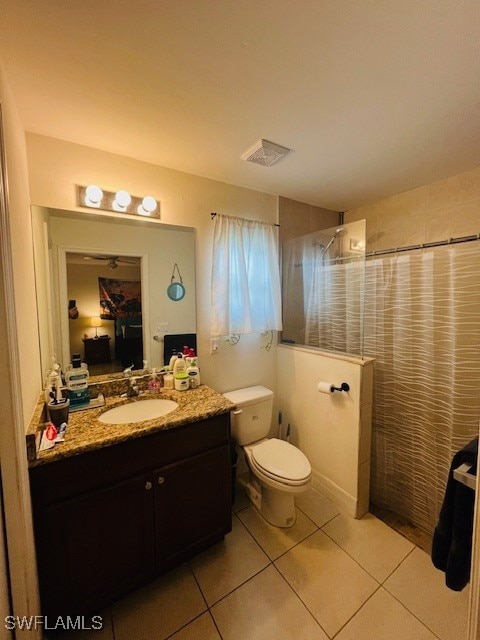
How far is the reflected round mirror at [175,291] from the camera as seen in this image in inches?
70.6

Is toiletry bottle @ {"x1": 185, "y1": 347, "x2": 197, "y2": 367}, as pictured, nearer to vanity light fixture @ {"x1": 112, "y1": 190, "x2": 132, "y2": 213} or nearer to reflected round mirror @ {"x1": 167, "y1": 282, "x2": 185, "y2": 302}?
reflected round mirror @ {"x1": 167, "y1": 282, "x2": 185, "y2": 302}

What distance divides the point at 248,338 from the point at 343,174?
1387 mm

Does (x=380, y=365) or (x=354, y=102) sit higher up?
(x=354, y=102)

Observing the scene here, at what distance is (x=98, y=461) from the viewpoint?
1.13 metres

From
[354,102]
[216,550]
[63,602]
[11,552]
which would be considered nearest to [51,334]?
[11,552]

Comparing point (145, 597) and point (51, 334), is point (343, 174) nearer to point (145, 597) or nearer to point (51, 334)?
point (51, 334)

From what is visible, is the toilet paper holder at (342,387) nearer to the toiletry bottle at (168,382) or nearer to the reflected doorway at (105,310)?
the toiletry bottle at (168,382)

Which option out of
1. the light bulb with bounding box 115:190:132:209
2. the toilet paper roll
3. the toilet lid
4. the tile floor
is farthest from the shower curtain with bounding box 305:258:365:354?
the light bulb with bounding box 115:190:132:209

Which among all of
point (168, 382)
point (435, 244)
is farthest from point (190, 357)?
point (435, 244)

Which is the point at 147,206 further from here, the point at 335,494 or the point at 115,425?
the point at 335,494

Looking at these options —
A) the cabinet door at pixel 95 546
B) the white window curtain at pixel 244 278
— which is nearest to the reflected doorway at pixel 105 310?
the white window curtain at pixel 244 278

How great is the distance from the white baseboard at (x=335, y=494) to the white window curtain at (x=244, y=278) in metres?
1.22

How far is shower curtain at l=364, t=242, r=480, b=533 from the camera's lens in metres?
1.50

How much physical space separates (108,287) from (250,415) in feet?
4.21
